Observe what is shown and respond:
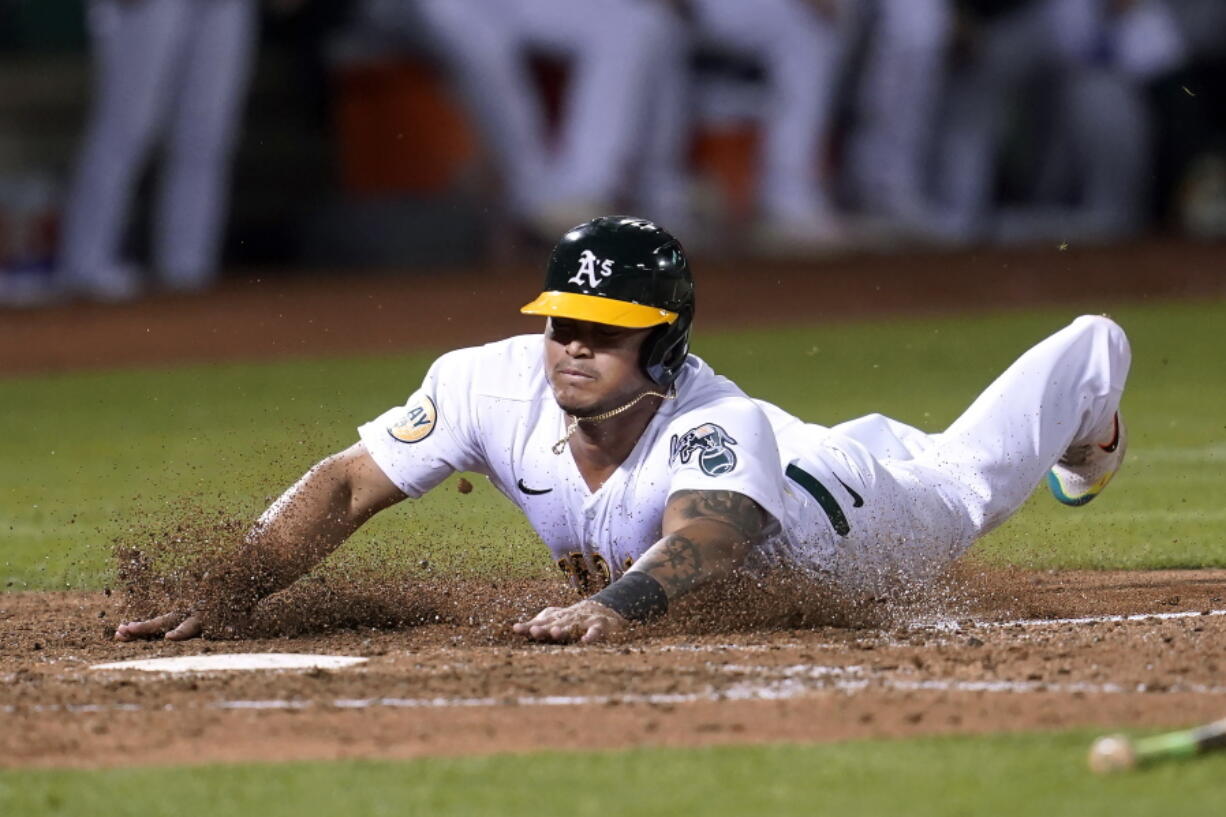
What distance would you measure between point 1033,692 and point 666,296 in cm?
136

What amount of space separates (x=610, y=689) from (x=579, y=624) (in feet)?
1.41

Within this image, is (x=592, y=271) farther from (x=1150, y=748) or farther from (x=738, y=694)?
(x=1150, y=748)

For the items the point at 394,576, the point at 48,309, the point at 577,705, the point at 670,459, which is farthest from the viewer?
the point at 48,309

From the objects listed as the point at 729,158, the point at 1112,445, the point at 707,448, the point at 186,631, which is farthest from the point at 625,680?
the point at 729,158

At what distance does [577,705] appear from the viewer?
412cm

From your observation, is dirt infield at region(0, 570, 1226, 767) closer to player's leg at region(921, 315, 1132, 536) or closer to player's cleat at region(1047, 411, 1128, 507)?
player's leg at region(921, 315, 1132, 536)

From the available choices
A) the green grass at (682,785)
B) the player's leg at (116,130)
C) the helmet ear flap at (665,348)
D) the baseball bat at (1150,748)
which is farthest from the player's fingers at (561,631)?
the player's leg at (116,130)

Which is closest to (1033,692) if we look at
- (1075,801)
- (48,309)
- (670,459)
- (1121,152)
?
(1075,801)


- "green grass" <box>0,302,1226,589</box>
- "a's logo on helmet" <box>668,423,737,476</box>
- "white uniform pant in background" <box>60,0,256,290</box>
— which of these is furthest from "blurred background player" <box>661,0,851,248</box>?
"a's logo on helmet" <box>668,423,737,476</box>

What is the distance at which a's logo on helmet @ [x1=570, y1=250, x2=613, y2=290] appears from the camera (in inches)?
194

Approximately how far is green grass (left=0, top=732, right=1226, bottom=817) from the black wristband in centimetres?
93

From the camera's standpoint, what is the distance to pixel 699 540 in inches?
186

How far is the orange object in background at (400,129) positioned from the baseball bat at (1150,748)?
1320cm

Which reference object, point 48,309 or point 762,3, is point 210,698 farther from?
point 762,3
